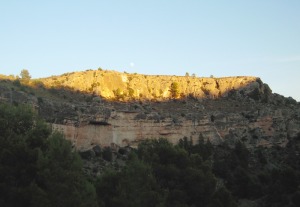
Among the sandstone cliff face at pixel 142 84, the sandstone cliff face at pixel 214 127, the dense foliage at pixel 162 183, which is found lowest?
the dense foliage at pixel 162 183

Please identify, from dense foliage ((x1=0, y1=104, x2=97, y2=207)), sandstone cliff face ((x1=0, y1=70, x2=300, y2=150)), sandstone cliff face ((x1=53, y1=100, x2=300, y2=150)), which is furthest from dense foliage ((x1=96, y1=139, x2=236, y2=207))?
sandstone cliff face ((x1=53, y1=100, x2=300, y2=150))

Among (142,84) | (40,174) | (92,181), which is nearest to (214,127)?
(142,84)

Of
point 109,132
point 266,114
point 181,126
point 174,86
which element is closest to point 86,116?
point 109,132

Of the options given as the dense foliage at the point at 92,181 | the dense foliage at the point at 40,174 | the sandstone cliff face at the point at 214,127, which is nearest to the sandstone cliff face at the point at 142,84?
the sandstone cliff face at the point at 214,127

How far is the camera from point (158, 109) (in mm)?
78750

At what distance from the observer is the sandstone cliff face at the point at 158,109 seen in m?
67.0

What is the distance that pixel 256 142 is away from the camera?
250 ft

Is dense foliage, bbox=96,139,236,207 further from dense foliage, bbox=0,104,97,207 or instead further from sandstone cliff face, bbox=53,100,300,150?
sandstone cliff face, bbox=53,100,300,150

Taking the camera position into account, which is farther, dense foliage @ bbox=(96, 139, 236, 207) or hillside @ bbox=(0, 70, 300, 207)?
dense foliage @ bbox=(96, 139, 236, 207)

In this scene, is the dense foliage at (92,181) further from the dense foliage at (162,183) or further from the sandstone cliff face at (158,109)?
the sandstone cliff face at (158,109)

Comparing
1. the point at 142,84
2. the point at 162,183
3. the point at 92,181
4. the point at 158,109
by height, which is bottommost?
the point at 162,183

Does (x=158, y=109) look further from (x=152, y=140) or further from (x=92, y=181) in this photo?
(x=92, y=181)

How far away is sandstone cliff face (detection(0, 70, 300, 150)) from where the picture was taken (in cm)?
6700

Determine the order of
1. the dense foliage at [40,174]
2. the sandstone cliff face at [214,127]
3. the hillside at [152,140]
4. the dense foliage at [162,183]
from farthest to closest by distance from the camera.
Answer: the sandstone cliff face at [214,127]
the dense foliage at [162,183]
the hillside at [152,140]
the dense foliage at [40,174]
